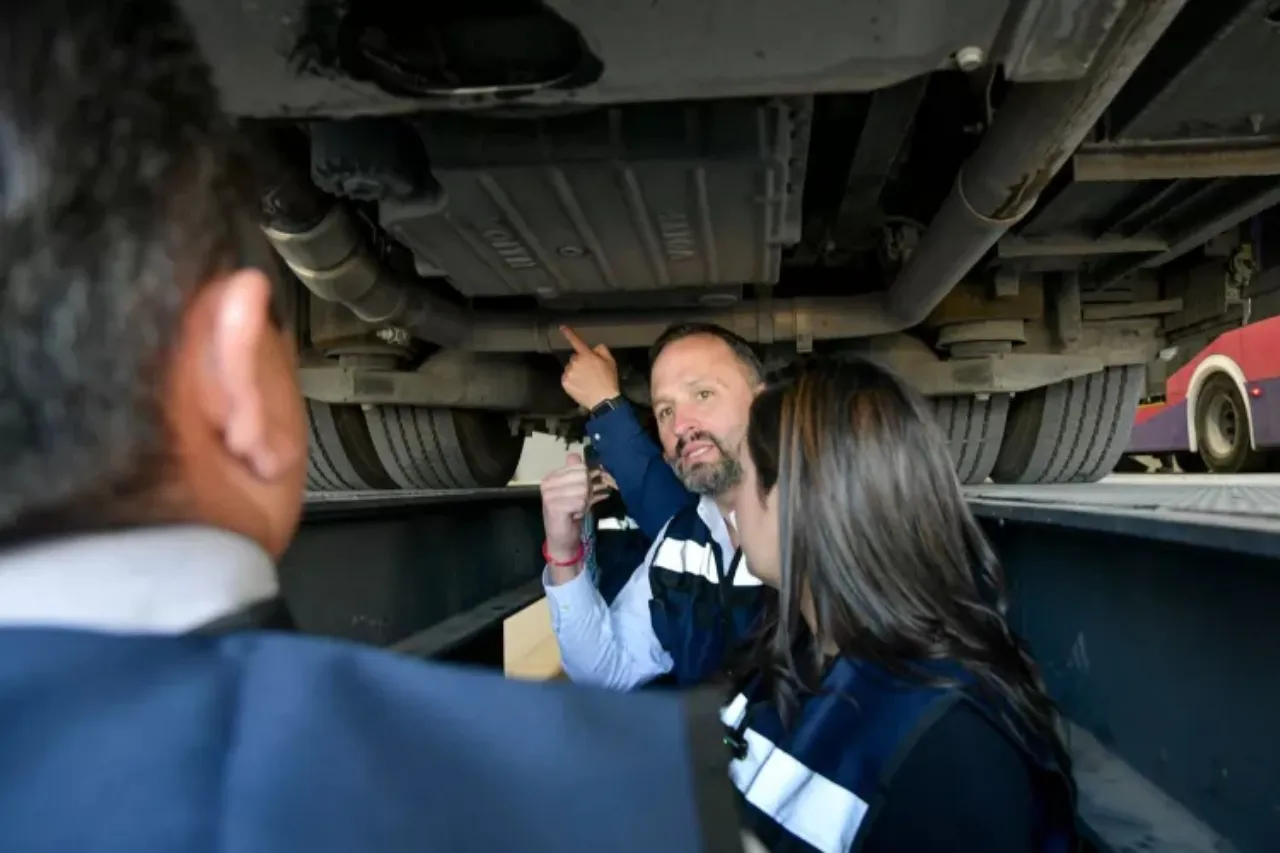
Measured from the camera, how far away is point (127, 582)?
466mm

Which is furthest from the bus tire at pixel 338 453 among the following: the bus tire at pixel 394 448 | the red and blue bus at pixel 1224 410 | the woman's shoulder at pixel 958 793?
the red and blue bus at pixel 1224 410

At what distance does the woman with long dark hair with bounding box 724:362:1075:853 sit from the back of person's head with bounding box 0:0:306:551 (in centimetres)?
80

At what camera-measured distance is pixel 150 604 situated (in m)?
0.47

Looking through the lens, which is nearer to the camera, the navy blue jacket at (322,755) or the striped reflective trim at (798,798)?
the navy blue jacket at (322,755)

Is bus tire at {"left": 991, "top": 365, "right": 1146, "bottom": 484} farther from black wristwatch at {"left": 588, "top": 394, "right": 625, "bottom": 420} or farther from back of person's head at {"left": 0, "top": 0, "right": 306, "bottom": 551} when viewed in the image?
back of person's head at {"left": 0, "top": 0, "right": 306, "bottom": 551}

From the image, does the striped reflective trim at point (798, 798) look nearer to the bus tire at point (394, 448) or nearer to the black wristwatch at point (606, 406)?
the black wristwatch at point (606, 406)

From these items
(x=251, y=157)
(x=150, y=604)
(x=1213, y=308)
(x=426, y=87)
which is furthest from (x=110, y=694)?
(x=1213, y=308)

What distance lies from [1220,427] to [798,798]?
29.1 ft

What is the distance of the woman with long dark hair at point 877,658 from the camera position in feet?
3.58

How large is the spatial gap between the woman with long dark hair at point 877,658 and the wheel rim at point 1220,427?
8.37 m

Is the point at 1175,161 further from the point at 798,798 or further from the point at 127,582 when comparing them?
the point at 127,582

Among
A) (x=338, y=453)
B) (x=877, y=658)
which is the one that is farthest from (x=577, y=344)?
(x=877, y=658)

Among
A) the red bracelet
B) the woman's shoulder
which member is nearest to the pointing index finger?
the red bracelet

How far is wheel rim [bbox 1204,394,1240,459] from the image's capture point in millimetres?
8617
